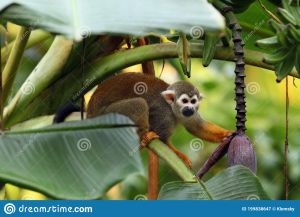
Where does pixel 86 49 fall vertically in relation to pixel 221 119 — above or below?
below

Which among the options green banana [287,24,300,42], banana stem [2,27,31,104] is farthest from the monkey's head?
green banana [287,24,300,42]

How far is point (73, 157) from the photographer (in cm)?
101

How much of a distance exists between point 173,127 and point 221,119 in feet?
0.99

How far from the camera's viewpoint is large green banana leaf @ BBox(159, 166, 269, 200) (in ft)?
3.31

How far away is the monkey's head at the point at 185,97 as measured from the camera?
1.58 m

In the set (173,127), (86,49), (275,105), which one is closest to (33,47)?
(86,49)

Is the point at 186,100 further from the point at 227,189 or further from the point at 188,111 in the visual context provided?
the point at 227,189

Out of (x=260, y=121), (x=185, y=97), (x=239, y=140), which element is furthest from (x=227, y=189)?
(x=260, y=121)

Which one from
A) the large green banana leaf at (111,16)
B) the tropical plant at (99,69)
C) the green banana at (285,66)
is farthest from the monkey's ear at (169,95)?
the large green banana leaf at (111,16)

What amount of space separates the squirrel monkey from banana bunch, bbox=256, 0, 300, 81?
330 millimetres

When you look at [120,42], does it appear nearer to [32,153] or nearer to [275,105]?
[32,153]

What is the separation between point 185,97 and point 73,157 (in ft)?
2.10

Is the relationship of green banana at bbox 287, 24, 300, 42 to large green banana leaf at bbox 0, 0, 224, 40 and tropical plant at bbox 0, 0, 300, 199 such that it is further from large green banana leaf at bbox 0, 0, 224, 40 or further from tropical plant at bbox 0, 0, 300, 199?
large green banana leaf at bbox 0, 0, 224, 40

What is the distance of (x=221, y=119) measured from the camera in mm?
1997
